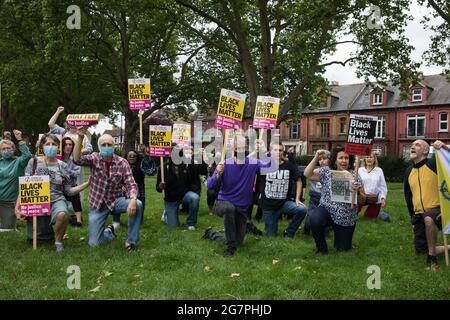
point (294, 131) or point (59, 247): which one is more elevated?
point (294, 131)

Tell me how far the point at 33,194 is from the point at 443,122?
4837cm

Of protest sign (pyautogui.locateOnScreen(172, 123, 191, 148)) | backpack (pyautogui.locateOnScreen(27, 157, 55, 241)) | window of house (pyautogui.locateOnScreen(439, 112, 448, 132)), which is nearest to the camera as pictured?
backpack (pyautogui.locateOnScreen(27, 157, 55, 241))

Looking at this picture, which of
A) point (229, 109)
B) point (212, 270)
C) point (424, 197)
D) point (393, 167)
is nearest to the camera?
point (212, 270)

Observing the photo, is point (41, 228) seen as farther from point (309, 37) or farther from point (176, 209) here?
point (309, 37)

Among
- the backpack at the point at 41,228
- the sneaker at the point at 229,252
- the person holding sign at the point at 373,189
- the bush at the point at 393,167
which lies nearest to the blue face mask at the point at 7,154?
the backpack at the point at 41,228

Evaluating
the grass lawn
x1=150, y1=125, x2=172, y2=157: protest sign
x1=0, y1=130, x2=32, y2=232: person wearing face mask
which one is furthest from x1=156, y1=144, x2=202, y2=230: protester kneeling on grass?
x1=0, y1=130, x2=32, y2=232: person wearing face mask

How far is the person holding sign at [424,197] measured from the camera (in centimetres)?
685

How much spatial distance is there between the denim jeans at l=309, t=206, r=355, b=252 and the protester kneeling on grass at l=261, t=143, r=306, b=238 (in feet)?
3.71

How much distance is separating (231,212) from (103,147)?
235 centimetres

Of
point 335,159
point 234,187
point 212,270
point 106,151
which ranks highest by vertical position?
point 106,151

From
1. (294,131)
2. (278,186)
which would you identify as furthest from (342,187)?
(294,131)

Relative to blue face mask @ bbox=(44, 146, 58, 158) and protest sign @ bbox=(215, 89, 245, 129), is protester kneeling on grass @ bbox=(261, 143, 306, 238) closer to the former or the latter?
protest sign @ bbox=(215, 89, 245, 129)

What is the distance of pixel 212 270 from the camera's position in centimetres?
636

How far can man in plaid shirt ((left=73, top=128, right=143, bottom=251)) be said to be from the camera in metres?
7.62
